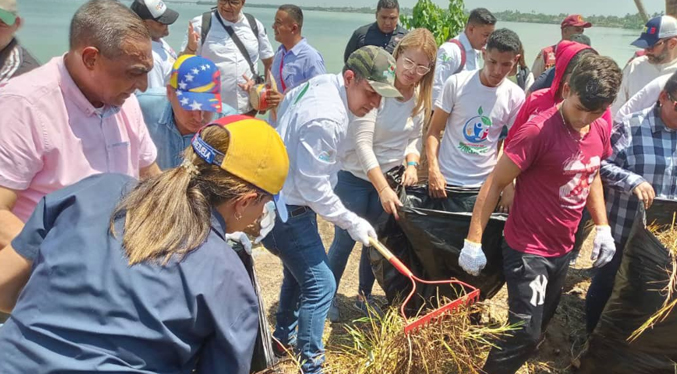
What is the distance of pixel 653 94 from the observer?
2.93 metres

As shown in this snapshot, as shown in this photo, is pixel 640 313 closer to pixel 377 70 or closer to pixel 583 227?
pixel 583 227

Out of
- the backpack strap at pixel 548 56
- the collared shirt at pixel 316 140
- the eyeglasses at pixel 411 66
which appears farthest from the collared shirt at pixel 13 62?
the backpack strap at pixel 548 56

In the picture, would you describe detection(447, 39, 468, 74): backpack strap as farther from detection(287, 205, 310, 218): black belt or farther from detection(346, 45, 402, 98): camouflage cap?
detection(287, 205, 310, 218): black belt

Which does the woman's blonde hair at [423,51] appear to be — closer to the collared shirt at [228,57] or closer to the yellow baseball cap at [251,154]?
the collared shirt at [228,57]

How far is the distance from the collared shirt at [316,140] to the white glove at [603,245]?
1131 mm

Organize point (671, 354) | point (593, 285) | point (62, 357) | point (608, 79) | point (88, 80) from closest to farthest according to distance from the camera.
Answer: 1. point (62, 357)
2. point (88, 80)
3. point (608, 79)
4. point (671, 354)
5. point (593, 285)

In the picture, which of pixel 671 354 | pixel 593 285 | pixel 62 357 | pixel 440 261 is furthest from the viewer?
pixel 593 285

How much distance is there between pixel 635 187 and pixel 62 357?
236 cm

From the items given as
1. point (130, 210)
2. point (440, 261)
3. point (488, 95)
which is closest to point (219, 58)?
point (488, 95)

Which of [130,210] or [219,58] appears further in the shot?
[219,58]

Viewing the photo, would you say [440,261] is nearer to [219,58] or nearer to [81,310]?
[81,310]

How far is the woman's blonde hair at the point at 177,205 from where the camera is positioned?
1.10 metres

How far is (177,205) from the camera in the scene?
1142mm

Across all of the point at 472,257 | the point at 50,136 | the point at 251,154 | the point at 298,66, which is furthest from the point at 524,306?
the point at 298,66
